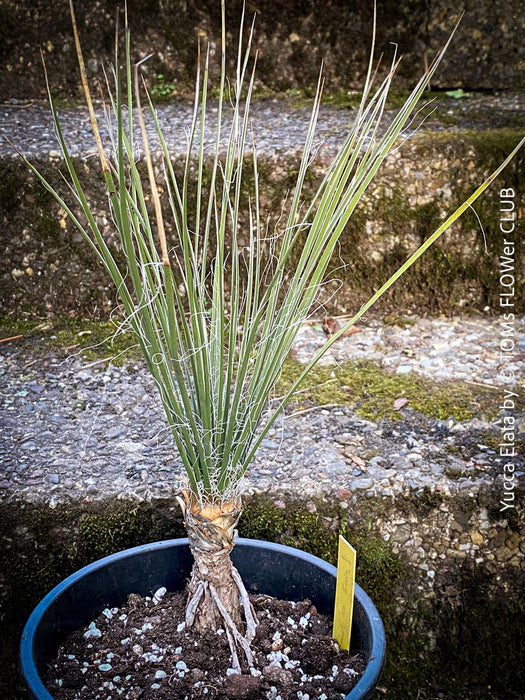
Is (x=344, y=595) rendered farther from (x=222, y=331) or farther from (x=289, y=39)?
(x=289, y=39)

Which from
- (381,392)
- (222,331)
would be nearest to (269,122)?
(381,392)

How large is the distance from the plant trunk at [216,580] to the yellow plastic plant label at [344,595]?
0.15 metres

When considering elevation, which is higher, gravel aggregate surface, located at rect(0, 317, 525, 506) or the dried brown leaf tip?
the dried brown leaf tip

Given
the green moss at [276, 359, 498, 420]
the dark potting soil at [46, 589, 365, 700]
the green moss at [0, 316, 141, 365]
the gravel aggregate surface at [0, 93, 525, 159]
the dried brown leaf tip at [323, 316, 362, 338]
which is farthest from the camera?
the gravel aggregate surface at [0, 93, 525, 159]

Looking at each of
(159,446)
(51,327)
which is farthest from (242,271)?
(159,446)

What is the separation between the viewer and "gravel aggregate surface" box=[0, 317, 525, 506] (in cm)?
165

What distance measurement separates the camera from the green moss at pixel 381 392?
1917mm

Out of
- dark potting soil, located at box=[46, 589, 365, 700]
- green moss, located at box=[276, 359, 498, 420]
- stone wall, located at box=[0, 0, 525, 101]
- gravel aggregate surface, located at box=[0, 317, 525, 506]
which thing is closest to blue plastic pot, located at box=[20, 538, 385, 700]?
dark potting soil, located at box=[46, 589, 365, 700]

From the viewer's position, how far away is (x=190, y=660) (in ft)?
3.77

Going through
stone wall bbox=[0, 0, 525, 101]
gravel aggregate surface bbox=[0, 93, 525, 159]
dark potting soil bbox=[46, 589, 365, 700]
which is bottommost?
dark potting soil bbox=[46, 589, 365, 700]

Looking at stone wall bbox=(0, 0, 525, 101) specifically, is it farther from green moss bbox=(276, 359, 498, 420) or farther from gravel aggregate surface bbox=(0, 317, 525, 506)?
green moss bbox=(276, 359, 498, 420)

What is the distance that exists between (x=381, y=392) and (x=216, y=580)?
979 mm

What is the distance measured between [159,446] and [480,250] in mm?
1320

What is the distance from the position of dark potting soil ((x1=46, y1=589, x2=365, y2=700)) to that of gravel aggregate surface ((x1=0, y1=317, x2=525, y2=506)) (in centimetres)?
39
